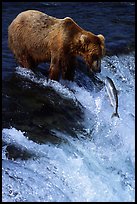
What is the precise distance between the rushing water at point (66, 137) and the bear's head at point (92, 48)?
567mm

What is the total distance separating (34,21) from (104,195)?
3415 millimetres

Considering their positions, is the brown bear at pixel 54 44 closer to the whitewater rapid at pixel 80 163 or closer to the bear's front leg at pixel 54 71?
the bear's front leg at pixel 54 71

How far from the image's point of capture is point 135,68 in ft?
32.7

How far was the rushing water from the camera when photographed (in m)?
5.70

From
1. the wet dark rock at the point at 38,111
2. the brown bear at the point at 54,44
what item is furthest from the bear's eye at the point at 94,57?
the wet dark rock at the point at 38,111

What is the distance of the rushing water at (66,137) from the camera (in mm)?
5695

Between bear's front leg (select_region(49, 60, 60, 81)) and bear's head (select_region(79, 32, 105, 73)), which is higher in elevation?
bear's head (select_region(79, 32, 105, 73))

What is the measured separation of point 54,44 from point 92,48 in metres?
0.63

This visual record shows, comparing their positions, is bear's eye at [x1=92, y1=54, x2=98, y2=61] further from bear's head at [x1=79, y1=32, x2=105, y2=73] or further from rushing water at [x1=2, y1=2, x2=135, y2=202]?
rushing water at [x1=2, y1=2, x2=135, y2=202]

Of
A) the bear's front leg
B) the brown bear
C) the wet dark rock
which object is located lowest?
the wet dark rock

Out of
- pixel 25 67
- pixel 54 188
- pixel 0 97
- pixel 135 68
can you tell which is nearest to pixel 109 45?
pixel 135 68

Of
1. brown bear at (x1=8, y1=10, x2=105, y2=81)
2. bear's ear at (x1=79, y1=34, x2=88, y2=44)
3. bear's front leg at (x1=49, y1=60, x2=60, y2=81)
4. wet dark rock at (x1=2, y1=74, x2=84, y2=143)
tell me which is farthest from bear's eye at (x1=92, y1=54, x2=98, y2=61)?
wet dark rock at (x1=2, y1=74, x2=84, y2=143)

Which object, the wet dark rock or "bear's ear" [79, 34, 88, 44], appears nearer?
the wet dark rock

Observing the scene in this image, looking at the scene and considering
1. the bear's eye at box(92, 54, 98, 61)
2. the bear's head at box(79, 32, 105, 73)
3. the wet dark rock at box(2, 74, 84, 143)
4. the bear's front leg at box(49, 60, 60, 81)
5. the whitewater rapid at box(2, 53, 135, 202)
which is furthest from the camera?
the bear's front leg at box(49, 60, 60, 81)
